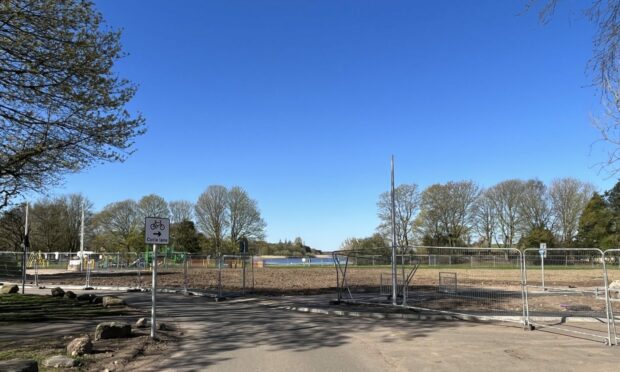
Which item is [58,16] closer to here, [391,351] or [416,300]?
[391,351]

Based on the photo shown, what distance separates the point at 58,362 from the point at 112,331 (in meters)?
3.19

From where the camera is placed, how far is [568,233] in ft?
245

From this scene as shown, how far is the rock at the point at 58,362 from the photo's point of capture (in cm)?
893

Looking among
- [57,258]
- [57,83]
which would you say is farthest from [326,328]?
[57,258]

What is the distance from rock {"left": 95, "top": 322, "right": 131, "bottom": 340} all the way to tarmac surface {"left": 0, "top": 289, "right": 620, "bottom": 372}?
4.65 ft

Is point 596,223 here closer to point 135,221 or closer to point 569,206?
point 569,206

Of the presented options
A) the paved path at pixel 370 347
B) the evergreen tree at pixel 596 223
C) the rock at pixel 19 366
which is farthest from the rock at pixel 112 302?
the evergreen tree at pixel 596 223

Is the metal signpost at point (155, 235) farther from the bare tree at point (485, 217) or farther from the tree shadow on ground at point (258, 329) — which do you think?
the bare tree at point (485, 217)

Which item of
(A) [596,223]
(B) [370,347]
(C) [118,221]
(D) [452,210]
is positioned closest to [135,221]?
(C) [118,221]

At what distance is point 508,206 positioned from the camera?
78.1 m

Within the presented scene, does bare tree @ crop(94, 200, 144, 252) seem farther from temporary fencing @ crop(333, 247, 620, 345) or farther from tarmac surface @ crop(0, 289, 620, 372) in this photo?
tarmac surface @ crop(0, 289, 620, 372)

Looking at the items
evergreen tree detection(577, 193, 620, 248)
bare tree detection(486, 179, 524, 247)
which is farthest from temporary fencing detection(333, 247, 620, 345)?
bare tree detection(486, 179, 524, 247)

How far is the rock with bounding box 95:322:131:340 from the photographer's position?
12.0 m

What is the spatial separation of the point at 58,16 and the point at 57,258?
45.3 metres
